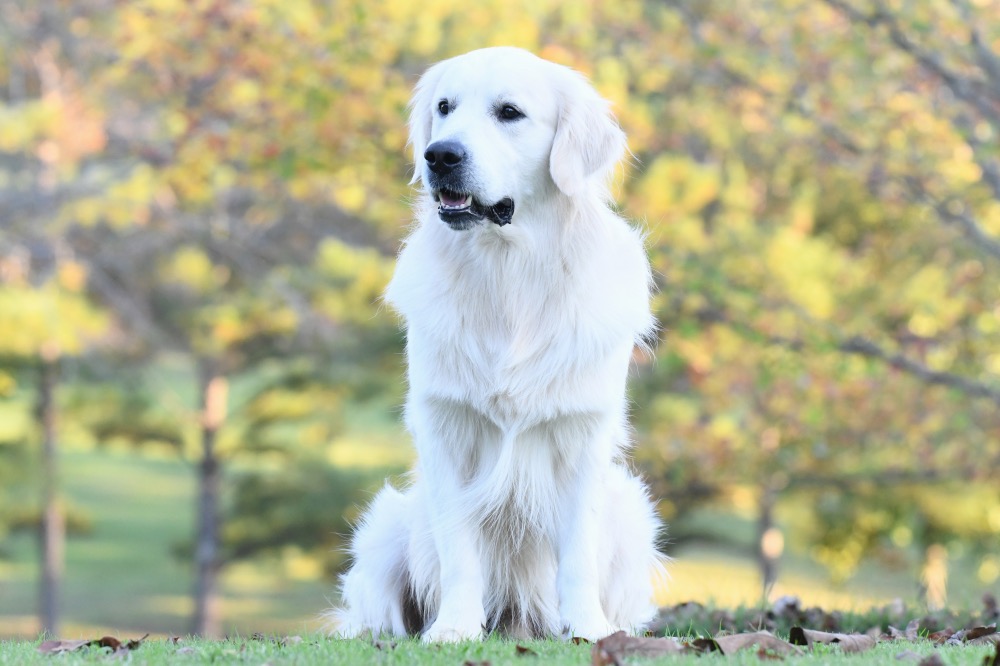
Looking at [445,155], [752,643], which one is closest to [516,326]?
[445,155]

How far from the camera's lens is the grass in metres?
3.48

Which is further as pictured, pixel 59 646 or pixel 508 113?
pixel 508 113

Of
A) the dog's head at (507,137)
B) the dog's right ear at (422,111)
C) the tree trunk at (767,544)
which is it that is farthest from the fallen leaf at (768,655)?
the tree trunk at (767,544)

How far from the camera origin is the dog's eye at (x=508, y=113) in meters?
4.30

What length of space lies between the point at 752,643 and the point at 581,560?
78 centimetres

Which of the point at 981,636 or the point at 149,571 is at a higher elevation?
the point at 149,571

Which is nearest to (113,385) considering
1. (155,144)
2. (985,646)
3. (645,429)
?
(155,144)

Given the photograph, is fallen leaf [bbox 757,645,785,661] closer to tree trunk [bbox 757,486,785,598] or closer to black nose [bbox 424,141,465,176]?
black nose [bbox 424,141,465,176]

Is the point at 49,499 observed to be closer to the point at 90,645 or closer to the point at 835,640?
the point at 90,645

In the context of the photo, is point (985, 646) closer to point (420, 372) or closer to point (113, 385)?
point (420, 372)

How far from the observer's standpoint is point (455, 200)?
168 inches

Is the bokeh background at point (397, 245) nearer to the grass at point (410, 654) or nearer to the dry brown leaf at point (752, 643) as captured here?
the grass at point (410, 654)

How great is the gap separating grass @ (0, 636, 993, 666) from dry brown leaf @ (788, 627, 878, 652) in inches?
1.9

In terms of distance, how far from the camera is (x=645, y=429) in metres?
16.0
